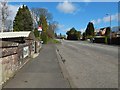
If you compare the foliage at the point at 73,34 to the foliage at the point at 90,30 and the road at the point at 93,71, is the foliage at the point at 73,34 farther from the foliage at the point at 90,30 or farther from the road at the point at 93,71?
the road at the point at 93,71

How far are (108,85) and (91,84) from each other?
56cm

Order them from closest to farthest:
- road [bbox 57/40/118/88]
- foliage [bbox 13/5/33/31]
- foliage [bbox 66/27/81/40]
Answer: road [bbox 57/40/118/88] → foliage [bbox 13/5/33/31] → foliage [bbox 66/27/81/40]

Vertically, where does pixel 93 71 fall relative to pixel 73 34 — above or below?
below

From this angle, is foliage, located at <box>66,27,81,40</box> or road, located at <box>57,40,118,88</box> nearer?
road, located at <box>57,40,118,88</box>

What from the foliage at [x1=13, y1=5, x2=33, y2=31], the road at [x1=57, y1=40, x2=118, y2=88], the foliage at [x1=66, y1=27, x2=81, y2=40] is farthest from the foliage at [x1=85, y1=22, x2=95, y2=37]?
the road at [x1=57, y1=40, x2=118, y2=88]

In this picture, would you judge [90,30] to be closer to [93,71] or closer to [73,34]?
[73,34]

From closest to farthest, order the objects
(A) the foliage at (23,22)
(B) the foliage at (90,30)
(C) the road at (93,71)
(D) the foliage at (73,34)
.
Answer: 1. (C) the road at (93,71)
2. (A) the foliage at (23,22)
3. (B) the foliage at (90,30)
4. (D) the foliage at (73,34)

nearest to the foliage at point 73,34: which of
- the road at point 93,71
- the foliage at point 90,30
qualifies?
the foliage at point 90,30

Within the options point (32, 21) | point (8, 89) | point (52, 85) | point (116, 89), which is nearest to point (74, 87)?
point (52, 85)

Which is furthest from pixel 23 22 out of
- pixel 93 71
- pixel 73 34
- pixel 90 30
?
pixel 73 34

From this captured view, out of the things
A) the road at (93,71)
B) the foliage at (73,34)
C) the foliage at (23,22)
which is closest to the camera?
the road at (93,71)

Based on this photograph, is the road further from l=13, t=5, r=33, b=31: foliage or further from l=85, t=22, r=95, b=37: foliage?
l=85, t=22, r=95, b=37: foliage

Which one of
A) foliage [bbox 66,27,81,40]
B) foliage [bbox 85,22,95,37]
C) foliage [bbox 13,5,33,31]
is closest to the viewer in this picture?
foliage [bbox 13,5,33,31]

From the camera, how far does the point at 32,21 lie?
81000mm
